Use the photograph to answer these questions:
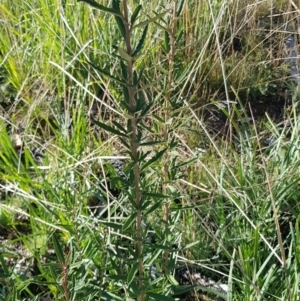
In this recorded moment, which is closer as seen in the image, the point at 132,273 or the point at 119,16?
the point at 119,16

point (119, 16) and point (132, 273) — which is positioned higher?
point (119, 16)

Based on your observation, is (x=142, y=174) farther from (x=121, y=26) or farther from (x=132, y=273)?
(x=121, y=26)

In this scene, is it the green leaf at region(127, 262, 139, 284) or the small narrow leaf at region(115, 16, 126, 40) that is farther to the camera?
the green leaf at region(127, 262, 139, 284)

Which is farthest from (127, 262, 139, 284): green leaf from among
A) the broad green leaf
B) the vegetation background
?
the broad green leaf

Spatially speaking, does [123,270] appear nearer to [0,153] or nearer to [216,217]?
[216,217]

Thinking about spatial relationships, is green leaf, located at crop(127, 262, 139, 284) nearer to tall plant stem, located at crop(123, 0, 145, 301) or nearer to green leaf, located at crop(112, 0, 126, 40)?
tall plant stem, located at crop(123, 0, 145, 301)

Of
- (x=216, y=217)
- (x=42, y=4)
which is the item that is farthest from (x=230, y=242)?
(x=42, y=4)

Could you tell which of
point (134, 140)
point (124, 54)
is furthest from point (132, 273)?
point (124, 54)

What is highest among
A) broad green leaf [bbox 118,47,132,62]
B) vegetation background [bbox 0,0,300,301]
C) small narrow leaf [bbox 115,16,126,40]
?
small narrow leaf [bbox 115,16,126,40]

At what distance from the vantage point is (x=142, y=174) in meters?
1.09

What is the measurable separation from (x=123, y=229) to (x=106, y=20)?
1.25 metres

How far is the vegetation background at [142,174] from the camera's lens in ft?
2.29

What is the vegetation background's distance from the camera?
70 centimetres

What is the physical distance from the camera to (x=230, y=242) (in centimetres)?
119
